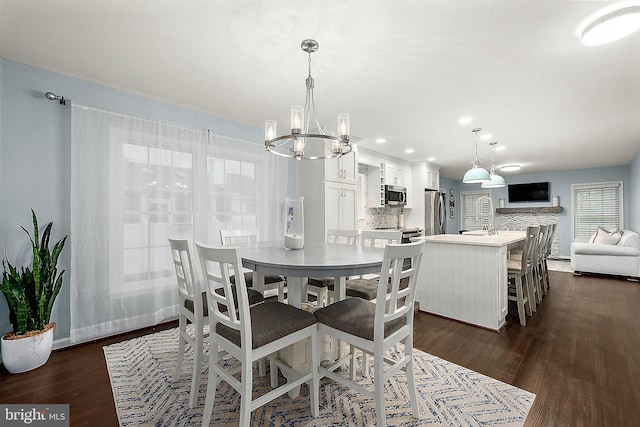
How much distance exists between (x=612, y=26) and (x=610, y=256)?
5.34 m

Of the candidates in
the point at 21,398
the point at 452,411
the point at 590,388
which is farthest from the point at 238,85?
the point at 590,388

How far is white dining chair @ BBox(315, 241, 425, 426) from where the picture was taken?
4.55 ft

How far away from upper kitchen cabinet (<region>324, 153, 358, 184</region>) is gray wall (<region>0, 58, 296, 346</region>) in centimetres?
249

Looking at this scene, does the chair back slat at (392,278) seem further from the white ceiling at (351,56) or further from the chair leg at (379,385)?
the white ceiling at (351,56)

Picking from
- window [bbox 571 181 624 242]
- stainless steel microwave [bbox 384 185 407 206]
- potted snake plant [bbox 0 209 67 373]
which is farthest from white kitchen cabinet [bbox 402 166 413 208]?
potted snake plant [bbox 0 209 67 373]

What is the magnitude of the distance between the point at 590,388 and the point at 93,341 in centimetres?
388

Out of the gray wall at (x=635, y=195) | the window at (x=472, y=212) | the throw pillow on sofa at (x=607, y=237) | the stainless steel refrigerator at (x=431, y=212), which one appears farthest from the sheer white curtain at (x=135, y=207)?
the window at (x=472, y=212)

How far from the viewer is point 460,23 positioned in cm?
172

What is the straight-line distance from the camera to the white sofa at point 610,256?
491cm

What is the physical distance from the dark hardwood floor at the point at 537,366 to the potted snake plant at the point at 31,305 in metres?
0.12

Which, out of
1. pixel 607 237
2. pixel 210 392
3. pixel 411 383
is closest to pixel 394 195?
pixel 607 237

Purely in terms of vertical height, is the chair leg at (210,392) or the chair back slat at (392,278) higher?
the chair back slat at (392,278)

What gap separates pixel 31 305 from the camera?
210 centimetres

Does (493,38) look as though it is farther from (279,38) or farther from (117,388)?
(117,388)
